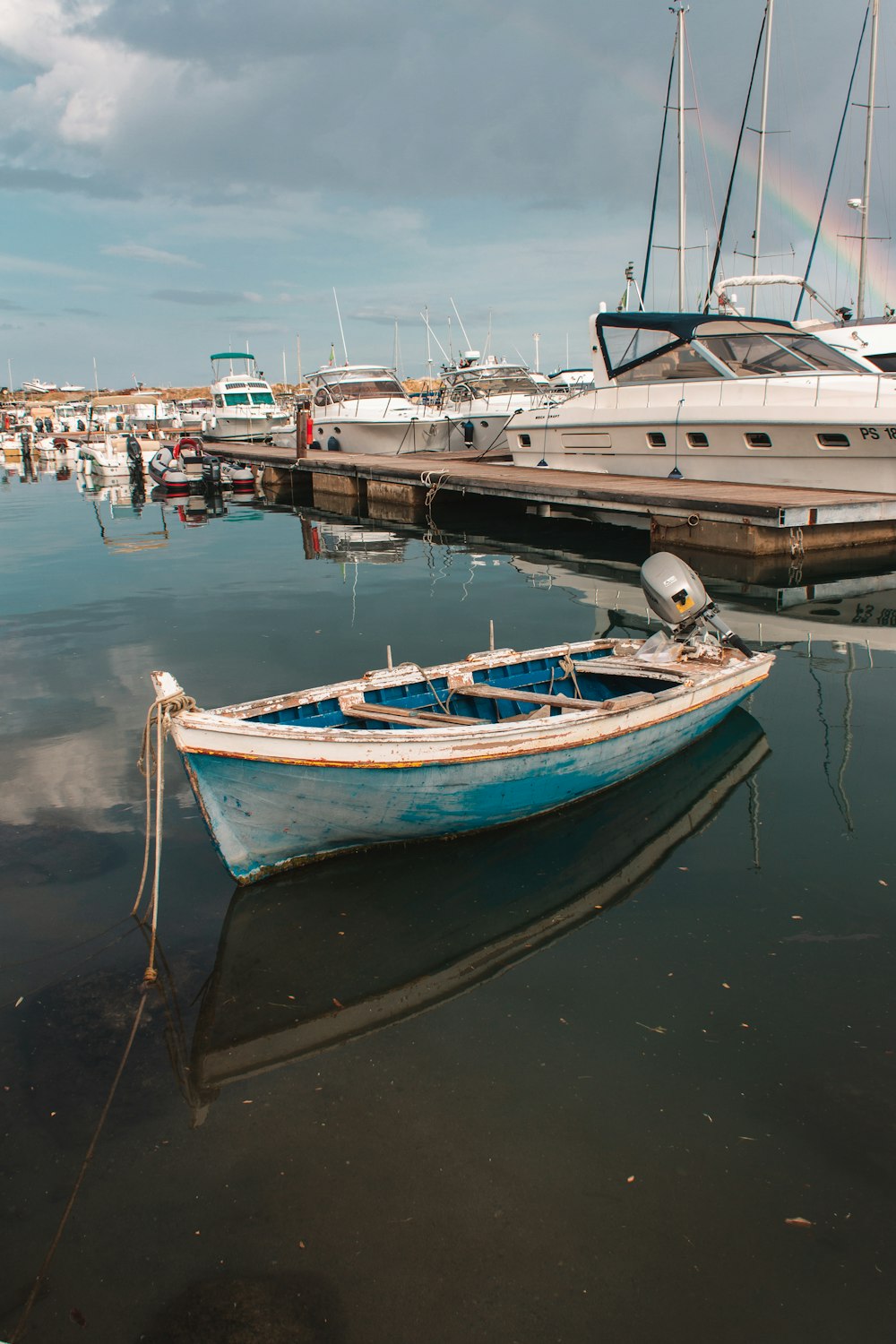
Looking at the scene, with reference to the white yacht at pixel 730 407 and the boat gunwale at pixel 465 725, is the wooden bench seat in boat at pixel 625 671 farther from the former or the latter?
the white yacht at pixel 730 407

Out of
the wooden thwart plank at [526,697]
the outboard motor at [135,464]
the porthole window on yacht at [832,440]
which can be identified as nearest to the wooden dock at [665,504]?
the porthole window on yacht at [832,440]

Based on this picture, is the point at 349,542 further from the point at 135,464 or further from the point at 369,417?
the point at 135,464

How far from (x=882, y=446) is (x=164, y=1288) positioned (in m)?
14.9

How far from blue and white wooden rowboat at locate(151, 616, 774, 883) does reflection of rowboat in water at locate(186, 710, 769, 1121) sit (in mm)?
201

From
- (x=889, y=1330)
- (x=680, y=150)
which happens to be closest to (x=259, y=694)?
(x=889, y=1330)

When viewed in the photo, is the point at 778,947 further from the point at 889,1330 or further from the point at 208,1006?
the point at 208,1006

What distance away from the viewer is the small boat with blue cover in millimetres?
5207

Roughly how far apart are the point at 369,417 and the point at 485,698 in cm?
2328

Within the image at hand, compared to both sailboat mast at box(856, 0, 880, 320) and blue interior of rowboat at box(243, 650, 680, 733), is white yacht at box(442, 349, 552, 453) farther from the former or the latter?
blue interior of rowboat at box(243, 650, 680, 733)

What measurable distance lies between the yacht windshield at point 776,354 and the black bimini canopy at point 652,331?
237 mm

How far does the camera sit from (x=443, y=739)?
553cm

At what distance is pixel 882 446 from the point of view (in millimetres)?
14312

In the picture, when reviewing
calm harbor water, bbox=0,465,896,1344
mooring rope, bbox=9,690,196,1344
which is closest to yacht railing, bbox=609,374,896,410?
calm harbor water, bbox=0,465,896,1344

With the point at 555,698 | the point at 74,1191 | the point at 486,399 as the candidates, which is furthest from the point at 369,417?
the point at 74,1191
